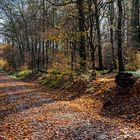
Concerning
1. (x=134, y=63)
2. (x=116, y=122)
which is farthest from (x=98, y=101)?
(x=134, y=63)

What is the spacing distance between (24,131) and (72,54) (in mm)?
13872

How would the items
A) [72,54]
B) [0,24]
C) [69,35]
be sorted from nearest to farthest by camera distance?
[69,35] < [72,54] < [0,24]

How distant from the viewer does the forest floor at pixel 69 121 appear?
10898mm

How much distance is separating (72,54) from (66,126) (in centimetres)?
1342

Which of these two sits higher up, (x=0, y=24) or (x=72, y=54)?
(x=0, y=24)

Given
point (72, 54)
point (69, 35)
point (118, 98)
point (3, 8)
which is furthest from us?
point (3, 8)

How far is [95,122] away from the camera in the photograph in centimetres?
1240

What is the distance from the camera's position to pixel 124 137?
10.4m

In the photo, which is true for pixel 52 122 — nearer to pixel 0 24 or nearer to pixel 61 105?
pixel 61 105

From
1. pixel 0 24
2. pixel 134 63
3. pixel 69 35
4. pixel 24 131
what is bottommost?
pixel 24 131

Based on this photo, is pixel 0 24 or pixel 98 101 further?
pixel 0 24

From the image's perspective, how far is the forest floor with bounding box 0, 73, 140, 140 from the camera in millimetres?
10898

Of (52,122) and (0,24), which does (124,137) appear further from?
(0,24)

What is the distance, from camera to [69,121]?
12719mm
